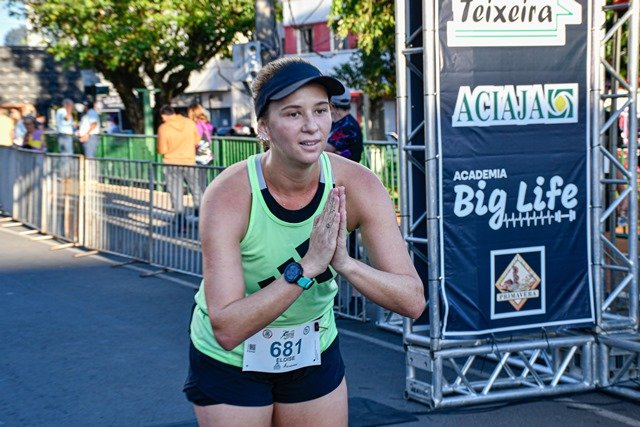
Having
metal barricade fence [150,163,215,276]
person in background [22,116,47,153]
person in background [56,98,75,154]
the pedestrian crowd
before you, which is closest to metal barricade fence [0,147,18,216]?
the pedestrian crowd

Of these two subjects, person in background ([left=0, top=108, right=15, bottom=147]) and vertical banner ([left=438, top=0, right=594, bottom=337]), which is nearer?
vertical banner ([left=438, top=0, right=594, bottom=337])

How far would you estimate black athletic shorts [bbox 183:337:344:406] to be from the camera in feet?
11.6

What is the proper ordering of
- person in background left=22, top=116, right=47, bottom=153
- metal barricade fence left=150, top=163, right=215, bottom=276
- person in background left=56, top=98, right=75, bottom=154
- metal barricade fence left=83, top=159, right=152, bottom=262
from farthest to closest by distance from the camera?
person in background left=56, top=98, right=75, bottom=154, person in background left=22, top=116, right=47, bottom=153, metal barricade fence left=83, top=159, right=152, bottom=262, metal barricade fence left=150, top=163, right=215, bottom=276

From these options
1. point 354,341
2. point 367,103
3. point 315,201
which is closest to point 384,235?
point 315,201

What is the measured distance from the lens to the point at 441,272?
6941 millimetres

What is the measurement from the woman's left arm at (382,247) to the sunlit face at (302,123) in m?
0.18

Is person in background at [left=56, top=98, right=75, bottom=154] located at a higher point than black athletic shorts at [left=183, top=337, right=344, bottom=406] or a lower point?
higher

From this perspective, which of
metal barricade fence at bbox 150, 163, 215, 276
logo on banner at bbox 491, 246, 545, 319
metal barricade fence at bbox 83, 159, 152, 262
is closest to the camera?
logo on banner at bbox 491, 246, 545, 319

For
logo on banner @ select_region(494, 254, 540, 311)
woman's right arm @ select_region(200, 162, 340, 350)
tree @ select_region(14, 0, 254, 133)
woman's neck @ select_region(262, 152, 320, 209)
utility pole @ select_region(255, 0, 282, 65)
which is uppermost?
tree @ select_region(14, 0, 254, 133)

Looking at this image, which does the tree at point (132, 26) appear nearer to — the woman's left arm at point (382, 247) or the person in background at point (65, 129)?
the person in background at point (65, 129)

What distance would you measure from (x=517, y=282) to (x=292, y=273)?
412 cm

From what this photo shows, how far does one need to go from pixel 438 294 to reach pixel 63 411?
2531mm

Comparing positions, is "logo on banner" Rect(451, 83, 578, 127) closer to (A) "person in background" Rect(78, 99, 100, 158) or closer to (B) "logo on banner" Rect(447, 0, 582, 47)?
(B) "logo on banner" Rect(447, 0, 582, 47)

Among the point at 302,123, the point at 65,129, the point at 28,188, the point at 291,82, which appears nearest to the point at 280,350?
the point at 302,123
